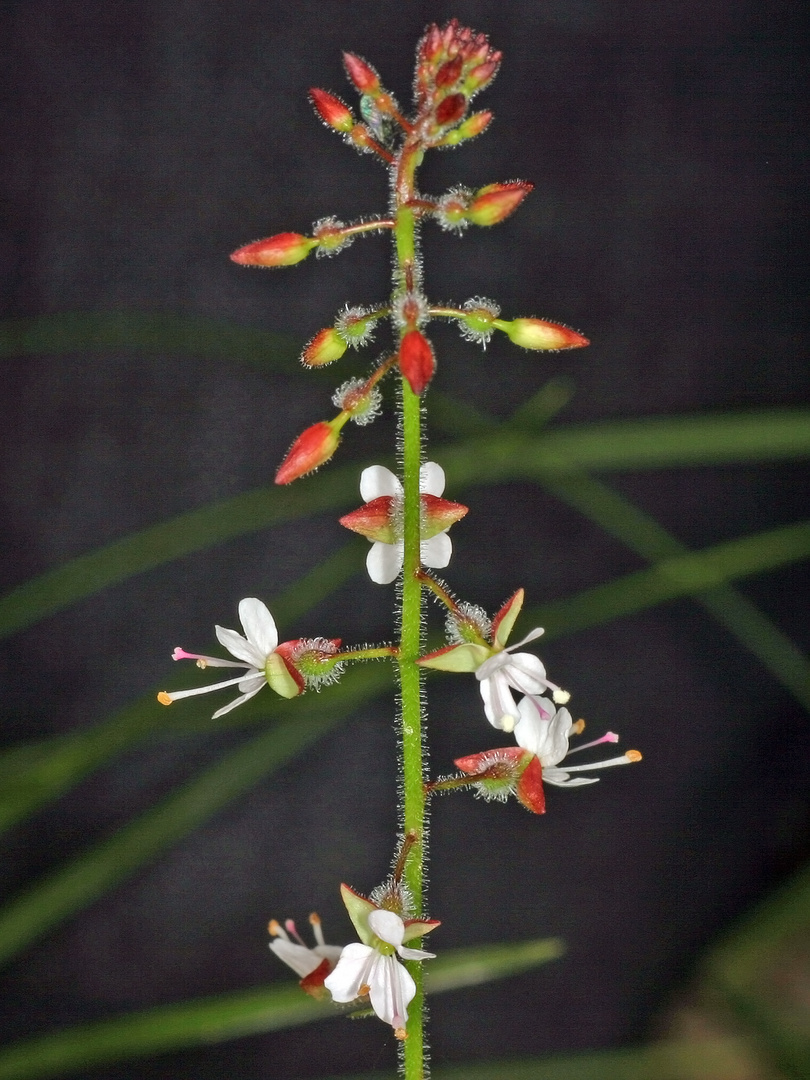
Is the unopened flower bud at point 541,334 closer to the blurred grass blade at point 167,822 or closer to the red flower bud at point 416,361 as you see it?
the red flower bud at point 416,361

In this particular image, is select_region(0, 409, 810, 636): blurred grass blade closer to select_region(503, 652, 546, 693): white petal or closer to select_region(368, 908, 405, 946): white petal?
select_region(503, 652, 546, 693): white petal

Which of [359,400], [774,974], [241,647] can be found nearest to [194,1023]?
[241,647]

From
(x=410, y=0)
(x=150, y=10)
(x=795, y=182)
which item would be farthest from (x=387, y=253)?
(x=795, y=182)

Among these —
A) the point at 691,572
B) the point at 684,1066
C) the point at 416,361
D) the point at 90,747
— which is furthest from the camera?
the point at 684,1066

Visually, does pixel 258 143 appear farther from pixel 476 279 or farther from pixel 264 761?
pixel 264 761

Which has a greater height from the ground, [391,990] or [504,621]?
[504,621]

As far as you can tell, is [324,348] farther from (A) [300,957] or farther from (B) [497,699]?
(A) [300,957]

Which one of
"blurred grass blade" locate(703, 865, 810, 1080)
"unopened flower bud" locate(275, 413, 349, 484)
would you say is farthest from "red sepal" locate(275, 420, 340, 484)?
"blurred grass blade" locate(703, 865, 810, 1080)

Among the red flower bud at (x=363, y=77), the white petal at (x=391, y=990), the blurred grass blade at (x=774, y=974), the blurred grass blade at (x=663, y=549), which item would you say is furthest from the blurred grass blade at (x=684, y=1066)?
the red flower bud at (x=363, y=77)
